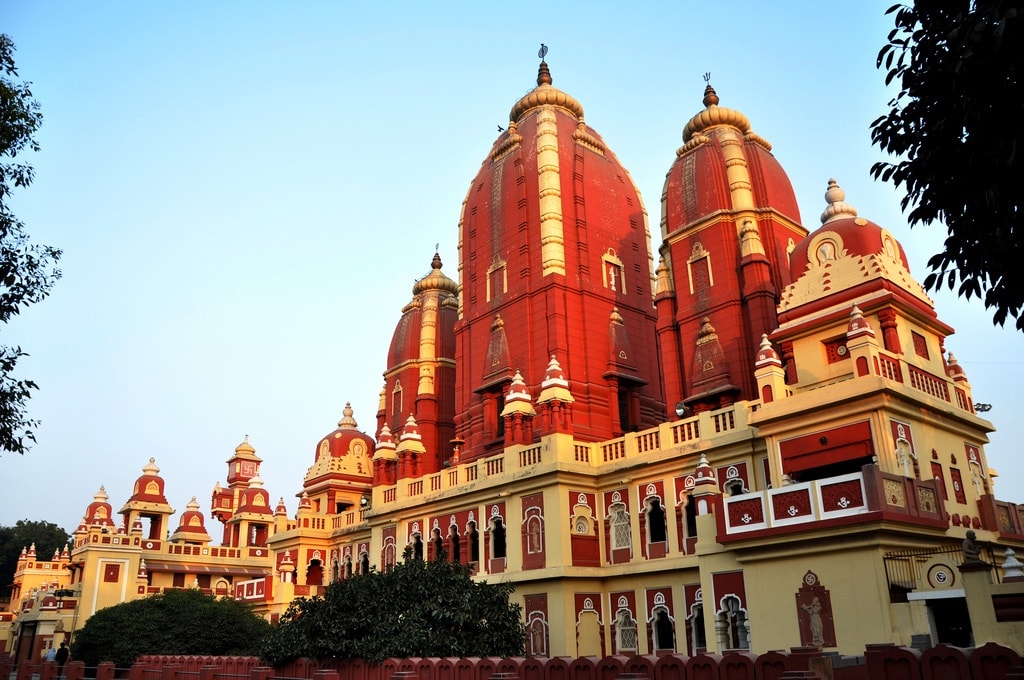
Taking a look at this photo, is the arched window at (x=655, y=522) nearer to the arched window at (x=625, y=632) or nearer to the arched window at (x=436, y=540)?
the arched window at (x=625, y=632)


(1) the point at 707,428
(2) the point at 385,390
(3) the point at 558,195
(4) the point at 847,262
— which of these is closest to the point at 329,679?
(1) the point at 707,428

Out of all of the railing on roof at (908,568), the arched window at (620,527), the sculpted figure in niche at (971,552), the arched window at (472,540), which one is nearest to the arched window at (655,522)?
the arched window at (620,527)

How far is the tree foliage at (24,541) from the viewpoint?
2527 inches

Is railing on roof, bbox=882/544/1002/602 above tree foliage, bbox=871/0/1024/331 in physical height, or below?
below

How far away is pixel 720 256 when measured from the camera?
2306cm

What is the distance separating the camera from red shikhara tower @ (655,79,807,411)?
21750mm

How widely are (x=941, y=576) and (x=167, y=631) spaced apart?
67.8 feet

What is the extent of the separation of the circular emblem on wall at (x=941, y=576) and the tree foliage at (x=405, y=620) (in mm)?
8080

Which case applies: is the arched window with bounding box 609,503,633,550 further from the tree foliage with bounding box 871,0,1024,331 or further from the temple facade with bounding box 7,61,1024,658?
the tree foliage with bounding box 871,0,1024,331

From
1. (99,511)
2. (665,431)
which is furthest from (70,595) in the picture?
(665,431)

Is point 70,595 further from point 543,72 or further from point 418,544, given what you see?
point 543,72

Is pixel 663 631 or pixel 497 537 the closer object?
pixel 663 631

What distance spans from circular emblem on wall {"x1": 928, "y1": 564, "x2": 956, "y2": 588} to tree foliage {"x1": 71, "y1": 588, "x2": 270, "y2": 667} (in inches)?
→ 694

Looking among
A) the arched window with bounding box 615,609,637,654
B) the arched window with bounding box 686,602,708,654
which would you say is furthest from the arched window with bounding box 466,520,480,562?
the arched window with bounding box 686,602,708,654
